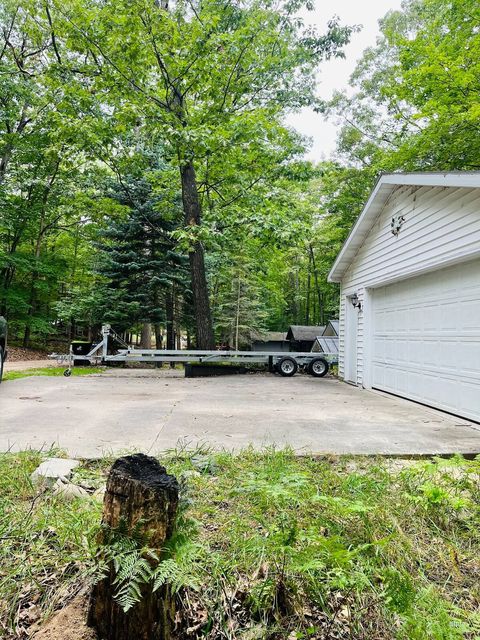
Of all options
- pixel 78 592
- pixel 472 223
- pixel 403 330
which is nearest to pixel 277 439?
pixel 78 592

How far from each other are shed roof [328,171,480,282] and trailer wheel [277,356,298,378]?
2574mm

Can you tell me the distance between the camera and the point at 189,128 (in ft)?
25.8

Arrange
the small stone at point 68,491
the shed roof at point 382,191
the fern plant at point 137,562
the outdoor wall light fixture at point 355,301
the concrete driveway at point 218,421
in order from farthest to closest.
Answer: the outdoor wall light fixture at point 355,301, the shed roof at point 382,191, the concrete driveway at point 218,421, the small stone at point 68,491, the fern plant at point 137,562

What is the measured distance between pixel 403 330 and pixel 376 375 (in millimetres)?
1514

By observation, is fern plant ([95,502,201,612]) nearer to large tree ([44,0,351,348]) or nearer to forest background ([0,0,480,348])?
forest background ([0,0,480,348])

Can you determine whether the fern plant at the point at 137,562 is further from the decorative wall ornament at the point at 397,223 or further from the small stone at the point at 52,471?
the decorative wall ornament at the point at 397,223

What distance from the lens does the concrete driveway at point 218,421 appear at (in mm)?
3418

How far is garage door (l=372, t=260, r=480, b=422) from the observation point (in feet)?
15.5

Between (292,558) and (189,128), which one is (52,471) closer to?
(292,558)

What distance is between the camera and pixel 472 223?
14.9 ft

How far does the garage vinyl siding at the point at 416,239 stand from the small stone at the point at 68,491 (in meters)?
4.84

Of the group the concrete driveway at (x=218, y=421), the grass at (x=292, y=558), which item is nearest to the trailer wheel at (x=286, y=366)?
the concrete driveway at (x=218, y=421)

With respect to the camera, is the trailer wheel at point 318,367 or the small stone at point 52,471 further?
the trailer wheel at point 318,367

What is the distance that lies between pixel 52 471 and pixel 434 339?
5.27 metres
